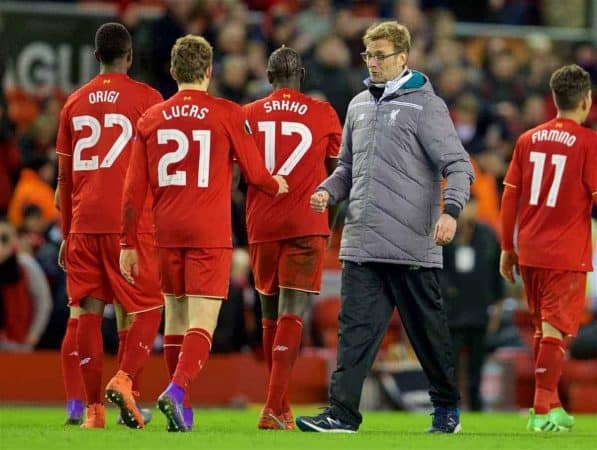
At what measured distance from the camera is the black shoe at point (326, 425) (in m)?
10.1

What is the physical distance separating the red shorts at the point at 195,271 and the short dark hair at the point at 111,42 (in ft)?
5.04

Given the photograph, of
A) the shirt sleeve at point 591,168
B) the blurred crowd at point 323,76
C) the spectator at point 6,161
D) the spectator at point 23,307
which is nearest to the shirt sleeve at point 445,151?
the shirt sleeve at point 591,168

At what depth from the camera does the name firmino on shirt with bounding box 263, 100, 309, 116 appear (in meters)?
11.2

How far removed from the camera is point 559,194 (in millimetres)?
11773

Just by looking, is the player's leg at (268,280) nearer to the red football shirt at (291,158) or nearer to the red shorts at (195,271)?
the red football shirt at (291,158)

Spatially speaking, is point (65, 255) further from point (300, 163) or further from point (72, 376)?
point (300, 163)

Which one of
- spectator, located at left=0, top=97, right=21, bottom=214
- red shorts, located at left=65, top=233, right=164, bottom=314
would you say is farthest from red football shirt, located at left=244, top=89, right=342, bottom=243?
spectator, located at left=0, top=97, right=21, bottom=214

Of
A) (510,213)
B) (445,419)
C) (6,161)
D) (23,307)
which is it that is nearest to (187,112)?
(445,419)

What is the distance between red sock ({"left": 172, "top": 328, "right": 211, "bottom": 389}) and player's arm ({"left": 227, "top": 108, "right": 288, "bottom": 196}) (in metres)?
1.00

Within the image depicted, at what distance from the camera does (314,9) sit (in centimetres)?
2212

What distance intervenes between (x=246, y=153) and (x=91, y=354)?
1.76 metres

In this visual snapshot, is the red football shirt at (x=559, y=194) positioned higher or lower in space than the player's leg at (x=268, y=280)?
higher

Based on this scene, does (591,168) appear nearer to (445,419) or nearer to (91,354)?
(445,419)

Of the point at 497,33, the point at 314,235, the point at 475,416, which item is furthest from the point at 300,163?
the point at 497,33
